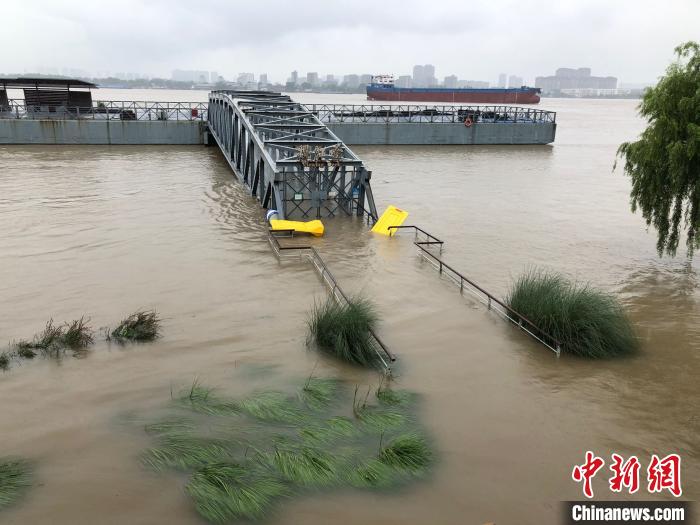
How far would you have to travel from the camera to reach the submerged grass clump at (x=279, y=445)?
6391 mm

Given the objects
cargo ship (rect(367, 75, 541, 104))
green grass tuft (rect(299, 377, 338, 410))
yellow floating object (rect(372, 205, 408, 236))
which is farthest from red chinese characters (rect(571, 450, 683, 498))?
cargo ship (rect(367, 75, 541, 104))

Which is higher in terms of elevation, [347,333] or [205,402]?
[347,333]

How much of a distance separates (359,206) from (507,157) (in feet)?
84.1

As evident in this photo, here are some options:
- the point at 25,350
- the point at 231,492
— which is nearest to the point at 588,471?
the point at 231,492

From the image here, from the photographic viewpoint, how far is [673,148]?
46.4ft

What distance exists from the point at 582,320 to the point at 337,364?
15.4ft

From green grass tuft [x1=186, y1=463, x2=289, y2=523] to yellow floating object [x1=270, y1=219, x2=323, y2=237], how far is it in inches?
470

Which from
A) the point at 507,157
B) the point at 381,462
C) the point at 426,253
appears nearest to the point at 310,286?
the point at 426,253

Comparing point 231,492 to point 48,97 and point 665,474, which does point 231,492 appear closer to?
point 665,474

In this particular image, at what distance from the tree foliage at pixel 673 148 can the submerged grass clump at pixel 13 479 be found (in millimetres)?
14904

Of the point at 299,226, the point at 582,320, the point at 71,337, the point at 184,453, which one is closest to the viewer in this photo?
the point at 184,453

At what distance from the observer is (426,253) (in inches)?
654

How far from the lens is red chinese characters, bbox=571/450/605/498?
6836 mm

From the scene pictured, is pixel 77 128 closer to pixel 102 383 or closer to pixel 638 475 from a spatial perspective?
pixel 102 383
